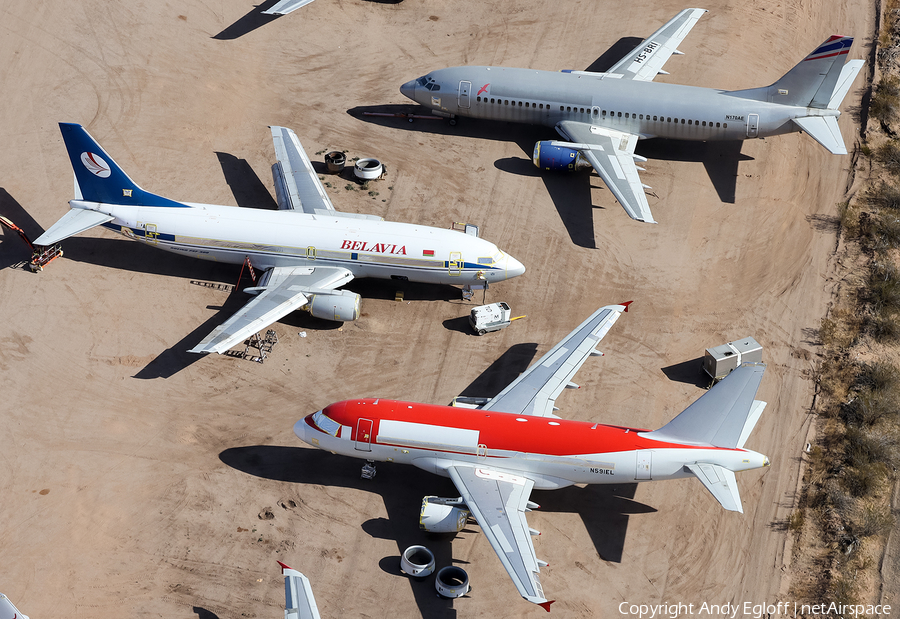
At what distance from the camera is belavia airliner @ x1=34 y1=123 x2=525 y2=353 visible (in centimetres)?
4272

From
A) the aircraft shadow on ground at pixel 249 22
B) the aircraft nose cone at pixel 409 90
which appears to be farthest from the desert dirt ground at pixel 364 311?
the aircraft nose cone at pixel 409 90

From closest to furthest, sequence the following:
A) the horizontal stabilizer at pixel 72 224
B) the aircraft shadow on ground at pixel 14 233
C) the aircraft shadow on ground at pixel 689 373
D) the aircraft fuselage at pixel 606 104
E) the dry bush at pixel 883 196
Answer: the aircraft shadow on ground at pixel 689 373
the horizontal stabilizer at pixel 72 224
the aircraft shadow on ground at pixel 14 233
the aircraft fuselage at pixel 606 104
the dry bush at pixel 883 196

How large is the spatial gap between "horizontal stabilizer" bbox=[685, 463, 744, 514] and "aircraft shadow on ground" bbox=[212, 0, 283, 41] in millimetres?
45987

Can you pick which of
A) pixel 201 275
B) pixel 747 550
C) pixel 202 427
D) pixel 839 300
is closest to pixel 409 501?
pixel 202 427

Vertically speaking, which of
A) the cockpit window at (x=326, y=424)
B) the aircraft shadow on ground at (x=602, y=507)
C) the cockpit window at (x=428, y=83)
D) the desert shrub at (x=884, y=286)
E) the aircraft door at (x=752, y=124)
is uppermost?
the aircraft door at (x=752, y=124)

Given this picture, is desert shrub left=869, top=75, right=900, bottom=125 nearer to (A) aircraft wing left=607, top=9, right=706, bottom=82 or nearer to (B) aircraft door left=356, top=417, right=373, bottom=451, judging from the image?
(A) aircraft wing left=607, top=9, right=706, bottom=82

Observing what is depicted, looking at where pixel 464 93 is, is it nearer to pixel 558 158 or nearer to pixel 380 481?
pixel 558 158

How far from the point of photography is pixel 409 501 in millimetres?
36625

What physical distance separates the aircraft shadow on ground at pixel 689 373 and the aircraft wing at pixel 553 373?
463 cm

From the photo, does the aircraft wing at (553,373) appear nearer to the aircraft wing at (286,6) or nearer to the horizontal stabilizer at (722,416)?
the horizontal stabilizer at (722,416)

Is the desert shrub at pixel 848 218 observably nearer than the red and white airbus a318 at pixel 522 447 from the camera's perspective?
No

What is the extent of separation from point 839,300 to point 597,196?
15.7 meters

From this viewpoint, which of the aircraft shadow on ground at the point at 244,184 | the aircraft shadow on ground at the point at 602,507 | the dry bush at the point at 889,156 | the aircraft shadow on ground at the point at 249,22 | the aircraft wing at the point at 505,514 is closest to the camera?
the aircraft wing at the point at 505,514

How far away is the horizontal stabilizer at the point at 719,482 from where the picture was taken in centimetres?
3219
